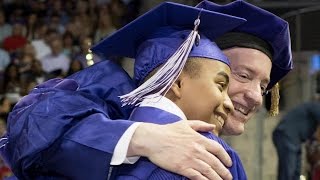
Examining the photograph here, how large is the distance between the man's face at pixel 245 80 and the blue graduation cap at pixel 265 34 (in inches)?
0.8

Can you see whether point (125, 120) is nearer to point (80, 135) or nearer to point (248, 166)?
point (80, 135)

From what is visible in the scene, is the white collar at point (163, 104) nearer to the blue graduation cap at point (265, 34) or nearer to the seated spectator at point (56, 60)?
the blue graduation cap at point (265, 34)

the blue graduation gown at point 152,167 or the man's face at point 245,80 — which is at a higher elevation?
the blue graduation gown at point 152,167

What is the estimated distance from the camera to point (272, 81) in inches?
80.1

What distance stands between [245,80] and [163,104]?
481 millimetres

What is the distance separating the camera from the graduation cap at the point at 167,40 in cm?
151

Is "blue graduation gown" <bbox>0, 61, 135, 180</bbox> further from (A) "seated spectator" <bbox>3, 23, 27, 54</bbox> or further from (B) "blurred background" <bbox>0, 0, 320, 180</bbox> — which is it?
(A) "seated spectator" <bbox>3, 23, 27, 54</bbox>

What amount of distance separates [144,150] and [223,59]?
254 mm

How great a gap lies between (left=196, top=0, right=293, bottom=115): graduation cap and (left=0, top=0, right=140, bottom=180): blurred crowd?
4.08 meters

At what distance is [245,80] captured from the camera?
76.1 inches

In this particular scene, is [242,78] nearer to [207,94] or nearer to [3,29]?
[207,94]

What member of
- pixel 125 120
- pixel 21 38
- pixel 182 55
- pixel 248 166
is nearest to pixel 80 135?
pixel 125 120

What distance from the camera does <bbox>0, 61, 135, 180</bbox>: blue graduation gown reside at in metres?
1.46

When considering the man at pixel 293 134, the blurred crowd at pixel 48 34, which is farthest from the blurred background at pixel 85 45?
the man at pixel 293 134
